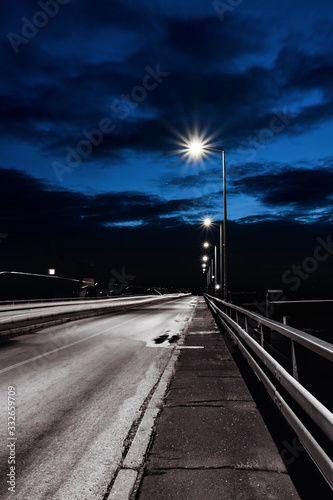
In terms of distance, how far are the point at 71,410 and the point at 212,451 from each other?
2.22m

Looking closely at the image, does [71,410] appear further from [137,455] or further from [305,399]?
[305,399]

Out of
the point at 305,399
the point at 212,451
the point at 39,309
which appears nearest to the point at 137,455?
the point at 212,451

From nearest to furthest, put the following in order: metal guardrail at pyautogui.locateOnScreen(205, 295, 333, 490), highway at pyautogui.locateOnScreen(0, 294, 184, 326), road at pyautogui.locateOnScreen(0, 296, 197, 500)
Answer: metal guardrail at pyautogui.locateOnScreen(205, 295, 333, 490), road at pyautogui.locateOnScreen(0, 296, 197, 500), highway at pyautogui.locateOnScreen(0, 294, 184, 326)

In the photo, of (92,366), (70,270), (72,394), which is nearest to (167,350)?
(92,366)

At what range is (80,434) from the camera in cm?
456

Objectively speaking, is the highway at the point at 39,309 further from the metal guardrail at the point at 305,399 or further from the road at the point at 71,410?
the metal guardrail at the point at 305,399

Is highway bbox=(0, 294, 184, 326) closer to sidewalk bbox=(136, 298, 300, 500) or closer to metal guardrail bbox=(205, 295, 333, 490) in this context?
sidewalk bbox=(136, 298, 300, 500)

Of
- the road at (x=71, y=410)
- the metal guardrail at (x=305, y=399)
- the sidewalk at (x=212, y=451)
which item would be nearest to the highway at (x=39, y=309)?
the road at (x=71, y=410)

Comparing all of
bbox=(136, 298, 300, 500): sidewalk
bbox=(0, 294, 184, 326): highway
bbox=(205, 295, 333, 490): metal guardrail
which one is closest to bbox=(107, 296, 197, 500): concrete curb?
bbox=(136, 298, 300, 500): sidewalk

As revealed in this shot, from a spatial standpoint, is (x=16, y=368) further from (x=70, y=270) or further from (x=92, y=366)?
(x=70, y=270)

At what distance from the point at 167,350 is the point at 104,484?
24.4 ft

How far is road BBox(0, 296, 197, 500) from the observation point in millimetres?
3535

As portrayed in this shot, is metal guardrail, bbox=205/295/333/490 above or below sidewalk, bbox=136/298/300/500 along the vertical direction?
above

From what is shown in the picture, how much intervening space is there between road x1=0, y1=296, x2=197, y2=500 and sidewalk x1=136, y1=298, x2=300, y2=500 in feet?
1.48
